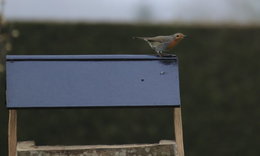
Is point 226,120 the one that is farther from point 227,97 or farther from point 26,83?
point 26,83

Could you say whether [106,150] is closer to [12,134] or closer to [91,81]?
[91,81]

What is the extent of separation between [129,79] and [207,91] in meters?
6.33

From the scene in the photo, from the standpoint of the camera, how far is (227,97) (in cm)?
1141

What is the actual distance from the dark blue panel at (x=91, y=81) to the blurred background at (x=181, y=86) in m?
5.64

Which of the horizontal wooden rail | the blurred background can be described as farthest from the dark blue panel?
the blurred background

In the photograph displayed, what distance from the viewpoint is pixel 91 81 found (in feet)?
16.7

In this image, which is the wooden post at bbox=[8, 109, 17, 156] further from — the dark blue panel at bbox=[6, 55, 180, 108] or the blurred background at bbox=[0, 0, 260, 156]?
the blurred background at bbox=[0, 0, 260, 156]

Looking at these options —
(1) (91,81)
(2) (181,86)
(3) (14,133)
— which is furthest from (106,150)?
(2) (181,86)

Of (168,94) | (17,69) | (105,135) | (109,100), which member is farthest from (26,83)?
(105,135)

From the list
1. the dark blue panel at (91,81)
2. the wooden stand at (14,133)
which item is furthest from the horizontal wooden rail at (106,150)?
the dark blue panel at (91,81)

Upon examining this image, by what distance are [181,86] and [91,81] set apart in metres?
6.29

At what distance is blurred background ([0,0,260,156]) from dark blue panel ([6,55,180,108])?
5.64 meters

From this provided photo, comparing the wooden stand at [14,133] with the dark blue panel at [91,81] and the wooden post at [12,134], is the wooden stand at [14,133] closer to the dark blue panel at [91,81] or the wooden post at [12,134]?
the wooden post at [12,134]

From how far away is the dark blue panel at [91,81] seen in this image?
4.99 m
